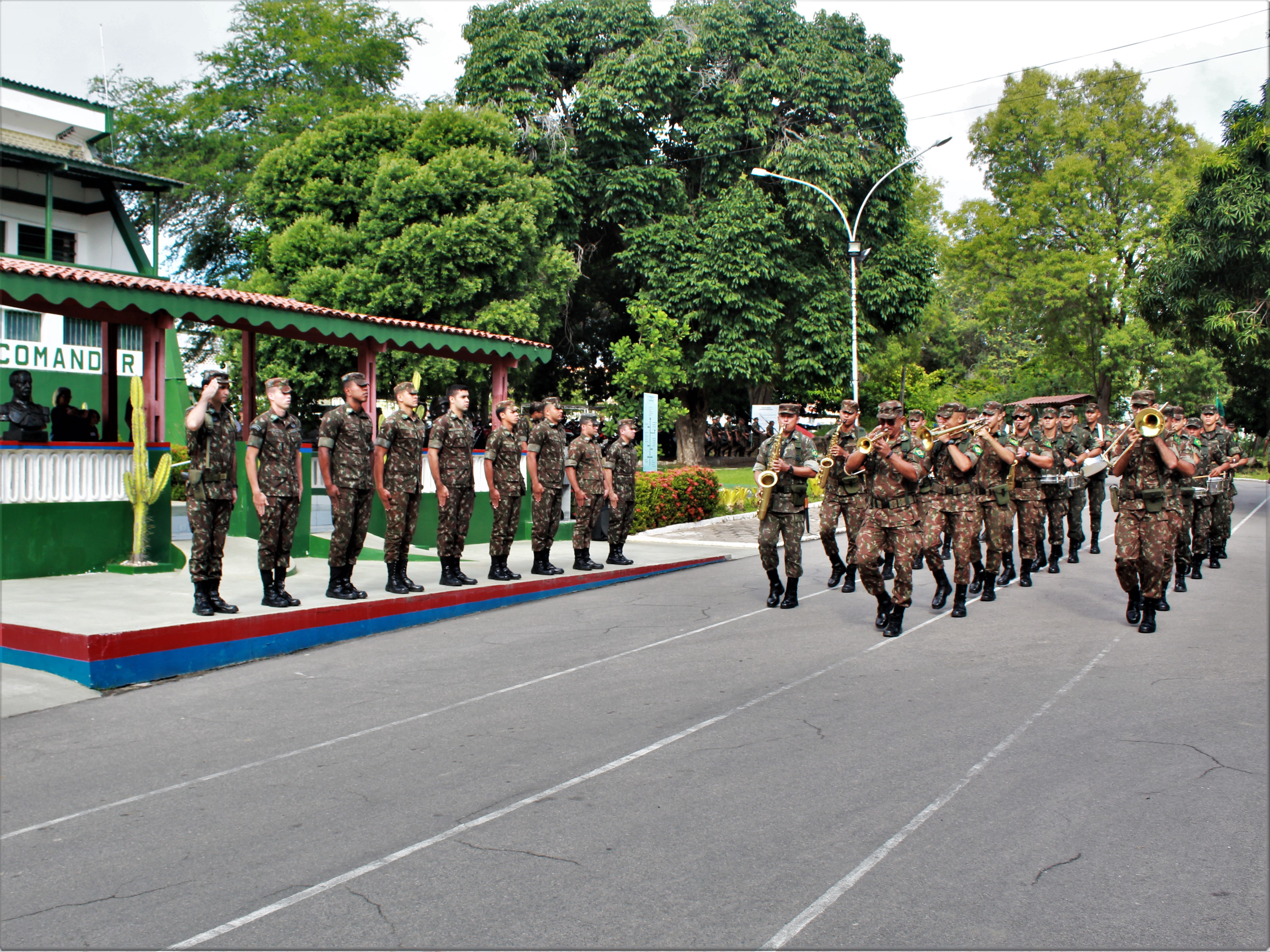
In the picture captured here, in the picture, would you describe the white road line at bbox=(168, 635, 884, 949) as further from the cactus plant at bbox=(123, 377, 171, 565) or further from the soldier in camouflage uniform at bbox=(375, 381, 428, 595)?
the cactus plant at bbox=(123, 377, 171, 565)

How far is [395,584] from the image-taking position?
10234 millimetres

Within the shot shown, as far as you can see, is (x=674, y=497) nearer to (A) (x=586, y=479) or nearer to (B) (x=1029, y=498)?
(A) (x=586, y=479)

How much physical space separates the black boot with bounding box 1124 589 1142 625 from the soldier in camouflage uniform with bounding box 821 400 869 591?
2.43 meters

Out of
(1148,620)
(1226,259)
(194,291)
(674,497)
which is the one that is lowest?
(1148,620)

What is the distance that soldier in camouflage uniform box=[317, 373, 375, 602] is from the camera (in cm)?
948

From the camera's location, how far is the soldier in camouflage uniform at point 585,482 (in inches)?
488

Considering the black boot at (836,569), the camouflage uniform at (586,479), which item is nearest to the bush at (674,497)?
the camouflage uniform at (586,479)

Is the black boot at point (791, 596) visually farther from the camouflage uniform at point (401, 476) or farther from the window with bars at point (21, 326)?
the window with bars at point (21, 326)

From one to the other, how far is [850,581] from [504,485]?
4.01 m

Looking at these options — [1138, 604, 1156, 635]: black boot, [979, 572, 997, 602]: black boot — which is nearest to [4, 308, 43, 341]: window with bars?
[979, 572, 997, 602]: black boot

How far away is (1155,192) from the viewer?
4259 centimetres

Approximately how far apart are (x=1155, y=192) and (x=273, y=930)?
46806mm

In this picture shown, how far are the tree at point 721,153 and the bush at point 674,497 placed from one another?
1196cm

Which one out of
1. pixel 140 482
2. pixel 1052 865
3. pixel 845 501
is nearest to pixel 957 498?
pixel 845 501
